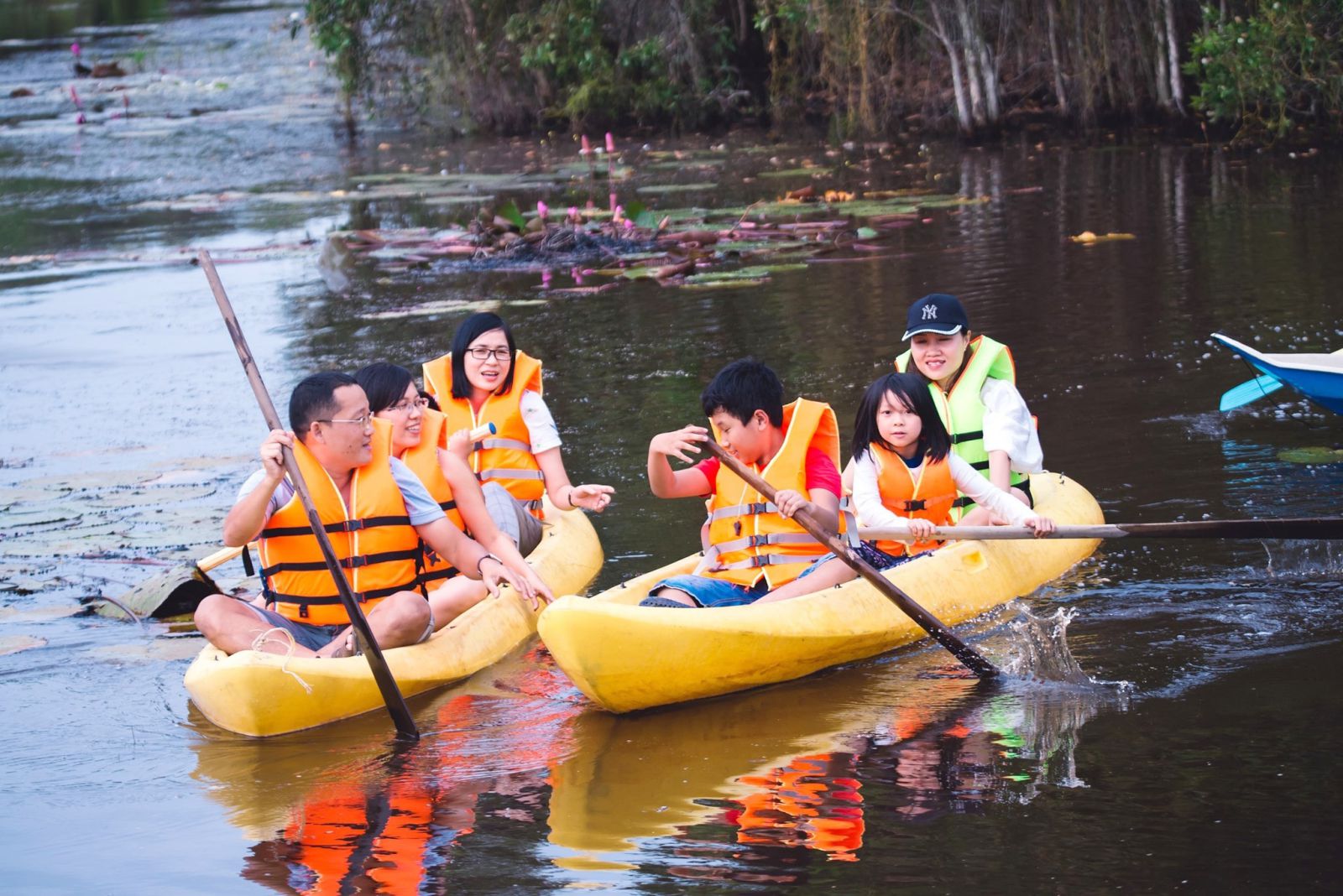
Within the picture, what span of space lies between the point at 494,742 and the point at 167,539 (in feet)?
8.32

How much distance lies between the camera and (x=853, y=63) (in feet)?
59.4

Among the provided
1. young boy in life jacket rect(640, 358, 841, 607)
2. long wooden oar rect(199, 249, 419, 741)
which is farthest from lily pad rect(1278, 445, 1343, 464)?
long wooden oar rect(199, 249, 419, 741)

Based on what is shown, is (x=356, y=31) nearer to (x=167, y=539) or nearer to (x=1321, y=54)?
(x=1321, y=54)

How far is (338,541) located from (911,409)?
5.60 ft

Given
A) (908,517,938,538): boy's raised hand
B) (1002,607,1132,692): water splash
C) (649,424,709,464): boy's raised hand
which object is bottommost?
(1002,607,1132,692): water splash

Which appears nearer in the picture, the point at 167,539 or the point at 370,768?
the point at 370,768

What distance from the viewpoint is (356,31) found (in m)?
22.0

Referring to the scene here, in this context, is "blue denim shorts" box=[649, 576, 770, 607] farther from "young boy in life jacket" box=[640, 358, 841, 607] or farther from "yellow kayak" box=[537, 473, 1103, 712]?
"yellow kayak" box=[537, 473, 1103, 712]

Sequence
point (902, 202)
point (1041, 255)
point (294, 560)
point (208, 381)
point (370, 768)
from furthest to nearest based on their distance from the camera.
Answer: point (902, 202), point (1041, 255), point (208, 381), point (294, 560), point (370, 768)

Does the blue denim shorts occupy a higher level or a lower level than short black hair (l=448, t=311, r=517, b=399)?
lower

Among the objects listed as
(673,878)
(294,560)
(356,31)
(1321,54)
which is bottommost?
(673,878)

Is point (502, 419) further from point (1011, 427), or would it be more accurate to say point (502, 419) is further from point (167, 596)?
point (1011, 427)

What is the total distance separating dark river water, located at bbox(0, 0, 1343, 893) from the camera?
12.0 feet

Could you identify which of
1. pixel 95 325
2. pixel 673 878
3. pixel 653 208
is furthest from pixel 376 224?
pixel 673 878
